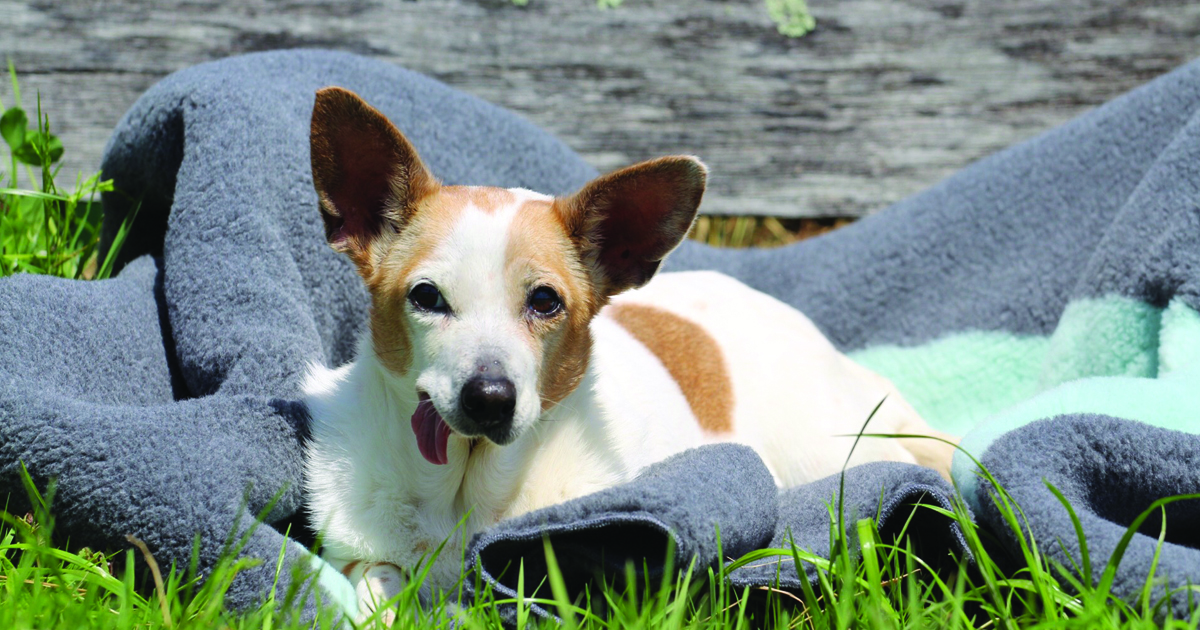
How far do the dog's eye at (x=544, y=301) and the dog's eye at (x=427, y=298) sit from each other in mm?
193

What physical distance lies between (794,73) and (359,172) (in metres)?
2.97

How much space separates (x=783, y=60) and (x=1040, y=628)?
11.5 ft

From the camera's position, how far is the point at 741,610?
73.6 inches

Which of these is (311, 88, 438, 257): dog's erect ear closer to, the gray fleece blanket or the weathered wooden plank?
the gray fleece blanket

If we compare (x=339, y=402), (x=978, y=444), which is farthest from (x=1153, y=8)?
(x=339, y=402)

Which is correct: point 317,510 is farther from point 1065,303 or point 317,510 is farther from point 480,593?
point 1065,303

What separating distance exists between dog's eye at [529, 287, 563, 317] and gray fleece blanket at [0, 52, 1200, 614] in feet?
1.44

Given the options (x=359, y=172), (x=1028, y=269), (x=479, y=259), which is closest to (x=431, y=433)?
(x=479, y=259)

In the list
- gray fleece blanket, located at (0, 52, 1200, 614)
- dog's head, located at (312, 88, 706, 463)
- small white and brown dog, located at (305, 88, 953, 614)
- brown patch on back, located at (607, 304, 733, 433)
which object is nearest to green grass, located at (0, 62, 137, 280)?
gray fleece blanket, located at (0, 52, 1200, 614)

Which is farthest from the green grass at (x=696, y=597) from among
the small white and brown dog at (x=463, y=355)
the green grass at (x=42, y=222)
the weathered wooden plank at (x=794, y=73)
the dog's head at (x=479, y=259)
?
the weathered wooden plank at (x=794, y=73)

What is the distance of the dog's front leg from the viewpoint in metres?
2.07

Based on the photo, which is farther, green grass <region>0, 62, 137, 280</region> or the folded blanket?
the folded blanket

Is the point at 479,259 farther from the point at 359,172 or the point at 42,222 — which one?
the point at 42,222

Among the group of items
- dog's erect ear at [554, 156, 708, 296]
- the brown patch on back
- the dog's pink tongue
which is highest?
dog's erect ear at [554, 156, 708, 296]
